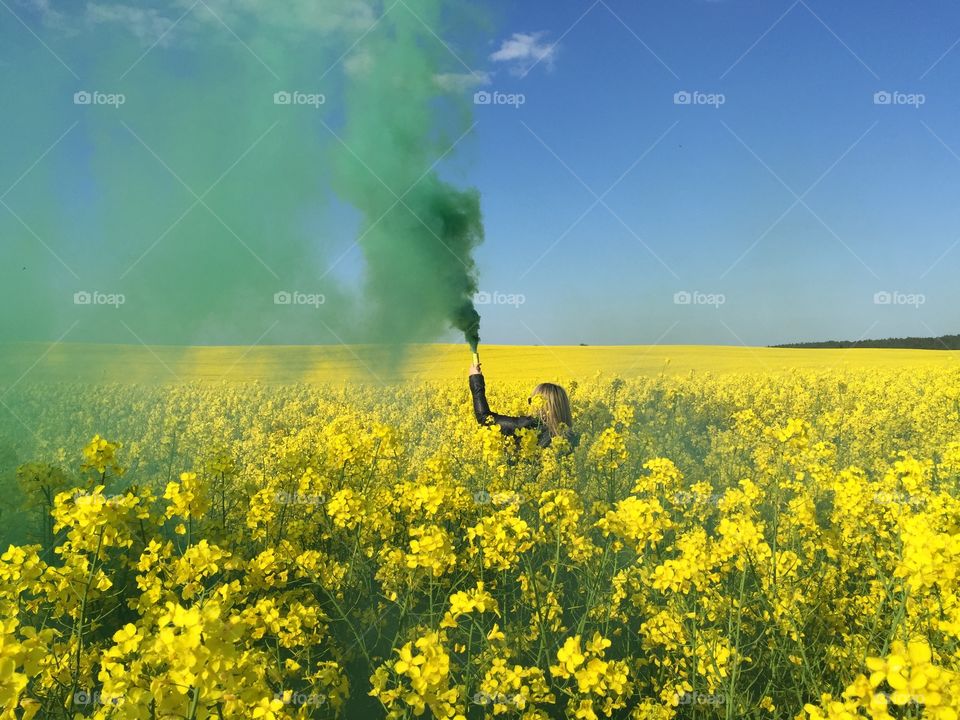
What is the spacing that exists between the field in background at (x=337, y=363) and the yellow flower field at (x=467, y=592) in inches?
469

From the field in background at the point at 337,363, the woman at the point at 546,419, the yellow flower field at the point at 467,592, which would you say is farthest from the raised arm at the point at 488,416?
the field in background at the point at 337,363

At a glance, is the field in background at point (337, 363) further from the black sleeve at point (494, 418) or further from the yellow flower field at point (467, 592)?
the yellow flower field at point (467, 592)

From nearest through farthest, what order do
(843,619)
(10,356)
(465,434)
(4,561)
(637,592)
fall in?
(4,561), (843,619), (637,592), (465,434), (10,356)

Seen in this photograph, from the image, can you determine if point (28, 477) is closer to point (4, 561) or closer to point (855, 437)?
point (4, 561)

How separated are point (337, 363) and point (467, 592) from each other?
21.8 metres

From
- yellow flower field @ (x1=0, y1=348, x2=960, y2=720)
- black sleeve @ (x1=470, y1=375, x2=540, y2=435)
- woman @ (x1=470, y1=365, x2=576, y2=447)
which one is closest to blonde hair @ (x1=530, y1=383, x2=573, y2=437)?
woman @ (x1=470, y1=365, x2=576, y2=447)

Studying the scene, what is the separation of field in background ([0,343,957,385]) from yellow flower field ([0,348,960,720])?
1192 centimetres

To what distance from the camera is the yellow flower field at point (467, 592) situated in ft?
6.48

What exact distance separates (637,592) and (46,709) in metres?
2.98

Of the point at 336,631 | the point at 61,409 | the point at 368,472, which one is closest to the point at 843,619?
the point at 336,631

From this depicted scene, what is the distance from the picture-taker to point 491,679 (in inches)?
96.9

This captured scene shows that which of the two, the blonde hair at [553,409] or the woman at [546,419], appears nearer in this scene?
the woman at [546,419]

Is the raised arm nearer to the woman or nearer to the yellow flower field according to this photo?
the woman

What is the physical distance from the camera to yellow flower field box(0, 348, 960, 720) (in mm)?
1975
